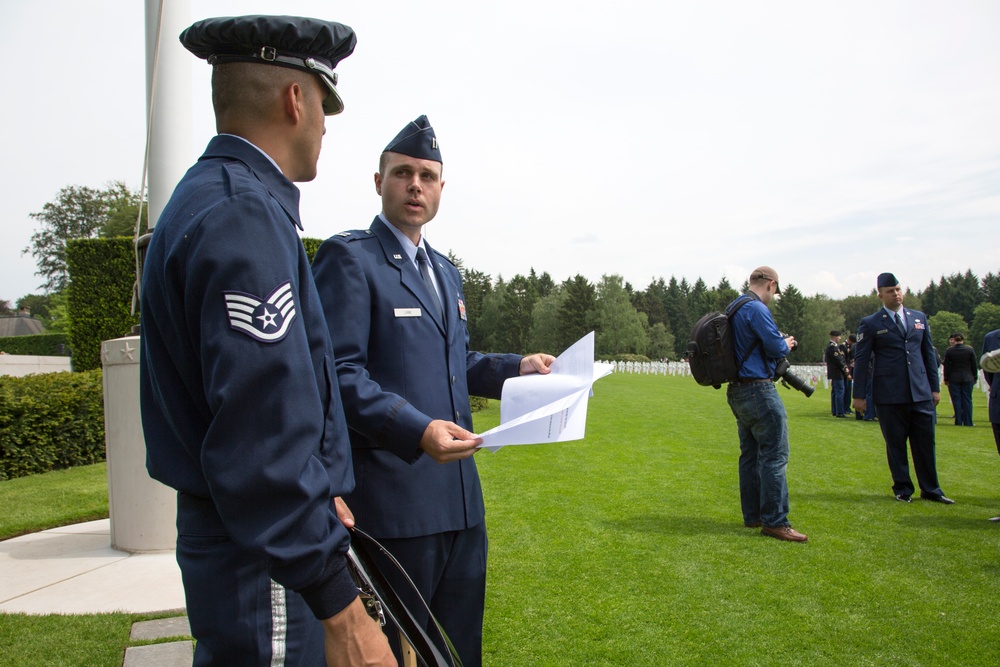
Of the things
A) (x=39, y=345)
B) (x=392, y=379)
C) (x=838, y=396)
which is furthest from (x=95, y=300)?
(x=39, y=345)

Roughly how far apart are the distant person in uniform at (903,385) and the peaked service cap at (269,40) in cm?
779

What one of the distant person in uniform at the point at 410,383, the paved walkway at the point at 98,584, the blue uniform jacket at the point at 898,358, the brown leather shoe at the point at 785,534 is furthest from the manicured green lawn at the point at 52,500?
the blue uniform jacket at the point at 898,358

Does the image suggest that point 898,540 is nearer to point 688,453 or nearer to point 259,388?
point 688,453

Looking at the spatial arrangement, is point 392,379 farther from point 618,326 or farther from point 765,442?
point 618,326

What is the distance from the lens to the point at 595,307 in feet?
306

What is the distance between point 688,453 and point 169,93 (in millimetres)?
9000

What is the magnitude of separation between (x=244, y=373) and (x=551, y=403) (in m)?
1.00

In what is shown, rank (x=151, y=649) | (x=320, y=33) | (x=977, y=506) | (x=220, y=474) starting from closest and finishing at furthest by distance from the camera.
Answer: (x=220, y=474)
(x=320, y=33)
(x=151, y=649)
(x=977, y=506)

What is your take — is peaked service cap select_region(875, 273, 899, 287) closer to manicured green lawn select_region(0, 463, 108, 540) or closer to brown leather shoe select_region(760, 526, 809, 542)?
brown leather shoe select_region(760, 526, 809, 542)

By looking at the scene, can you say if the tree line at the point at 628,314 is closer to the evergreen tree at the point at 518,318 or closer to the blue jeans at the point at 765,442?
the evergreen tree at the point at 518,318

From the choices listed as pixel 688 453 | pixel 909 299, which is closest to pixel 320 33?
pixel 688 453

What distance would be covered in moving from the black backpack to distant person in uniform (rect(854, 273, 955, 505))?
253cm

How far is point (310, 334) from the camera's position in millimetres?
1533

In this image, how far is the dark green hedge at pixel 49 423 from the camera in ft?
32.0
